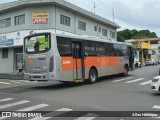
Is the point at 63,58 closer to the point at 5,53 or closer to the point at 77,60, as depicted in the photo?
the point at 77,60

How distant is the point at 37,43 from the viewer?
1659cm

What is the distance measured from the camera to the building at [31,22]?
103 feet

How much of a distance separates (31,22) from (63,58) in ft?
54.1

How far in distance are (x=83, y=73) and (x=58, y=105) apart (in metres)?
7.89

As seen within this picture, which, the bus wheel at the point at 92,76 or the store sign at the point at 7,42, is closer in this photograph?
the bus wheel at the point at 92,76

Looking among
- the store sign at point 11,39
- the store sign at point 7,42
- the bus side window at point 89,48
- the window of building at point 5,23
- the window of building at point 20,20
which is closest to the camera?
the bus side window at point 89,48

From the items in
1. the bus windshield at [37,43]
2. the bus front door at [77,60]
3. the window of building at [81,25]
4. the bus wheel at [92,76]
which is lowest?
→ the bus wheel at [92,76]

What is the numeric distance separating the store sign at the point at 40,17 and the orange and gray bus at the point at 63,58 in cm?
1225

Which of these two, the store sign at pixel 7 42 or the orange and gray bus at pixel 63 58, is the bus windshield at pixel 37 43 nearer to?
the orange and gray bus at pixel 63 58

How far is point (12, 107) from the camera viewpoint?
33.4ft

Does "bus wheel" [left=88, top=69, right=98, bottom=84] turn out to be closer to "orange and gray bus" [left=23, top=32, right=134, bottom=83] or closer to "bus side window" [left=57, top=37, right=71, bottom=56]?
"orange and gray bus" [left=23, top=32, right=134, bottom=83]

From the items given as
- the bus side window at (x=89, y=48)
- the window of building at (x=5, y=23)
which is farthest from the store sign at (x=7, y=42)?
the bus side window at (x=89, y=48)

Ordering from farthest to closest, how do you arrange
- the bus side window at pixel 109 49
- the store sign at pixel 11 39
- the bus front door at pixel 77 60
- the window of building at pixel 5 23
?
the window of building at pixel 5 23 < the store sign at pixel 11 39 < the bus side window at pixel 109 49 < the bus front door at pixel 77 60

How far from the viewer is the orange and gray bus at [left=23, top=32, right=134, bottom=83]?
16.0m
